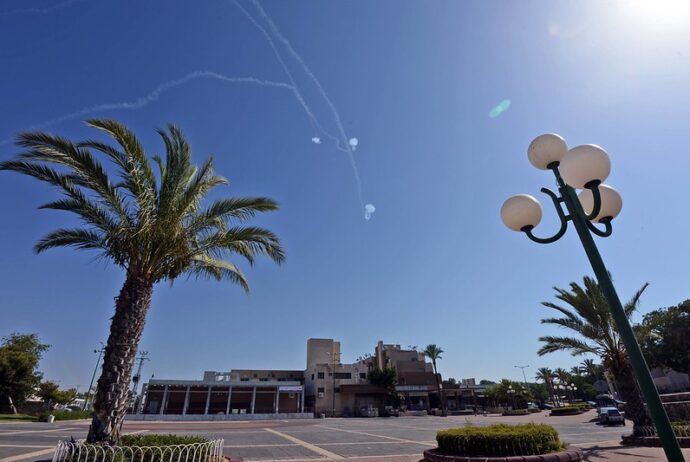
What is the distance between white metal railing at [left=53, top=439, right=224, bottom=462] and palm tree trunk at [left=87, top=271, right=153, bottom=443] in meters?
0.50

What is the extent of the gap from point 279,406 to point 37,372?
31969 millimetres

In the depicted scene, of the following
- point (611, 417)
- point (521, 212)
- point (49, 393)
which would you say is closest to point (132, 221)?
point (521, 212)

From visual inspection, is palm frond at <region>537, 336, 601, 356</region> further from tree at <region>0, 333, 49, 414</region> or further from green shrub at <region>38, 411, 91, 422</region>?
tree at <region>0, 333, 49, 414</region>

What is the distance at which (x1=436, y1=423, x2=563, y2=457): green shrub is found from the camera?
8227mm

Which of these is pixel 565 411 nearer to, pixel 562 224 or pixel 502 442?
pixel 502 442

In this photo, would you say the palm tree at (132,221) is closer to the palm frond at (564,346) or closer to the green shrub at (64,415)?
the palm frond at (564,346)

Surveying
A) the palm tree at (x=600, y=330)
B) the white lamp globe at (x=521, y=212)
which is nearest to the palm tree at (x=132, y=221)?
the white lamp globe at (x=521, y=212)

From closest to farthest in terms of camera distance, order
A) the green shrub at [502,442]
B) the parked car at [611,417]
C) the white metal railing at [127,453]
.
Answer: the white metal railing at [127,453] → the green shrub at [502,442] → the parked car at [611,417]

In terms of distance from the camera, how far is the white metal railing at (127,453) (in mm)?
6910

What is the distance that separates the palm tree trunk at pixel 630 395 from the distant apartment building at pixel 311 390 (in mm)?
41155

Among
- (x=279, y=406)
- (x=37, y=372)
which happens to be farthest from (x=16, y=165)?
(x=279, y=406)

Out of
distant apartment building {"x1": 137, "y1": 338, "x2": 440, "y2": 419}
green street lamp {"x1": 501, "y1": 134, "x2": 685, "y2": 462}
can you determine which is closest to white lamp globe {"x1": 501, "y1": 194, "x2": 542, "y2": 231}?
green street lamp {"x1": 501, "y1": 134, "x2": 685, "y2": 462}

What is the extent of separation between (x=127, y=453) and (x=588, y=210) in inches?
378

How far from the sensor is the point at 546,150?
189 inches
